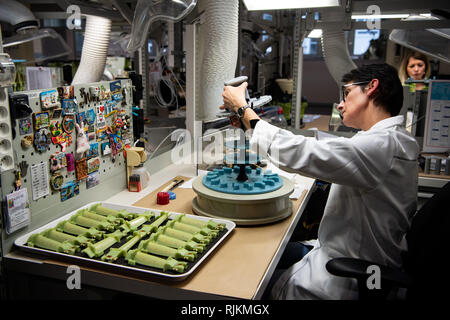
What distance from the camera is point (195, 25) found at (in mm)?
2273

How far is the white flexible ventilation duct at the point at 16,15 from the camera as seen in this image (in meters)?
2.50

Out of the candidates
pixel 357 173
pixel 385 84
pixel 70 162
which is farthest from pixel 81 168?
pixel 385 84

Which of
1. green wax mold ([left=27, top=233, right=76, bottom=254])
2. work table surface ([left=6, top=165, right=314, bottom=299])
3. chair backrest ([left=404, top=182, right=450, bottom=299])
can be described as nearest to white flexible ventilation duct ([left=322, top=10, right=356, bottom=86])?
chair backrest ([left=404, top=182, right=450, bottom=299])

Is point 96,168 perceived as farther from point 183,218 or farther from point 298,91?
point 298,91

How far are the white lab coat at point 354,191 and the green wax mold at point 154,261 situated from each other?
0.46 metres

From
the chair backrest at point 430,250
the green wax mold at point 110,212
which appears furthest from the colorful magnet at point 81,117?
the chair backrest at point 430,250

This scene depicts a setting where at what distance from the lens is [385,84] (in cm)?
137

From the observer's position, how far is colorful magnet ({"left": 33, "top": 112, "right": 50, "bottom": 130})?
1269 millimetres

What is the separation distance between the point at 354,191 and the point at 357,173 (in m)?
0.14

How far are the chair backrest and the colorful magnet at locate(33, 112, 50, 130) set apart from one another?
1.27 m

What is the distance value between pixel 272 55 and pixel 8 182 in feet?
12.5

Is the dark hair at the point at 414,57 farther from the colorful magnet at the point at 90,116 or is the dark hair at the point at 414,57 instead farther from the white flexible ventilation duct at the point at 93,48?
the colorful magnet at the point at 90,116
